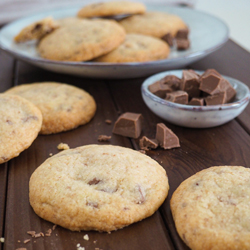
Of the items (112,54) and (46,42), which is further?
(46,42)

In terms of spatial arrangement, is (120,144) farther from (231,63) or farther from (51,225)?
(231,63)

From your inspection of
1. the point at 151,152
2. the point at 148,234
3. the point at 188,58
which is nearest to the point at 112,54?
the point at 188,58

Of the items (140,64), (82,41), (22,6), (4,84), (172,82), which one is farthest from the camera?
(22,6)

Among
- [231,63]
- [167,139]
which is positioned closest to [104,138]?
[167,139]

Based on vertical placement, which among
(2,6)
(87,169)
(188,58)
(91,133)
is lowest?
(2,6)

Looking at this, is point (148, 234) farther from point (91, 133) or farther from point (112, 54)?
point (112, 54)

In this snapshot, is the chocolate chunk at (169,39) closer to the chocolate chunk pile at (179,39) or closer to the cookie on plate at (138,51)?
the chocolate chunk pile at (179,39)
